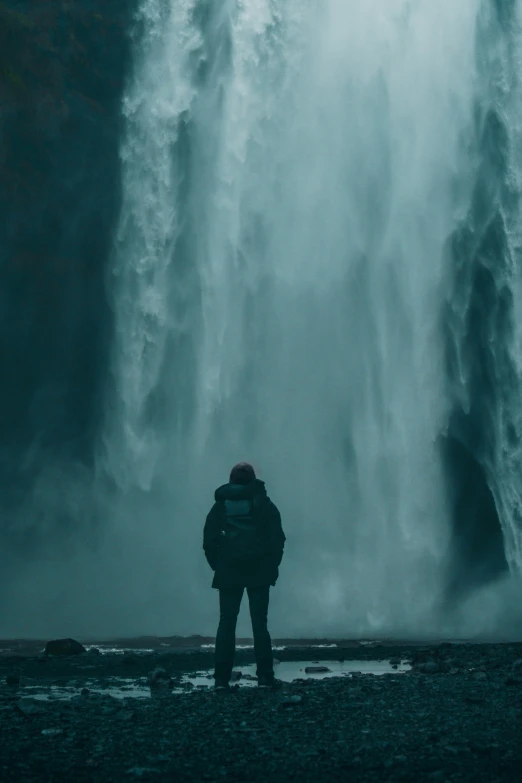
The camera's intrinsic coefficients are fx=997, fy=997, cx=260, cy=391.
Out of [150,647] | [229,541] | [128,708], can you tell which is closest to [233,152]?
[150,647]

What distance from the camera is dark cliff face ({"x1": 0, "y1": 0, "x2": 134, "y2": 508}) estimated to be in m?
25.5

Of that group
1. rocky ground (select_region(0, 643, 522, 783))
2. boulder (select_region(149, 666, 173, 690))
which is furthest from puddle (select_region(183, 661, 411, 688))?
rocky ground (select_region(0, 643, 522, 783))

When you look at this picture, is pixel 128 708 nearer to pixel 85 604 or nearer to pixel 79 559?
pixel 85 604

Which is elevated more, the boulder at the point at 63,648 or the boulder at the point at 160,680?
the boulder at the point at 63,648

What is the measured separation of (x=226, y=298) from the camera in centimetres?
2328

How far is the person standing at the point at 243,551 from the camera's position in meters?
7.99

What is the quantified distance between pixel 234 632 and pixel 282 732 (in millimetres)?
2252

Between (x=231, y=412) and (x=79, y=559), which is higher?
(x=231, y=412)

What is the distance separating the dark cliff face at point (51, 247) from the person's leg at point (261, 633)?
1757cm

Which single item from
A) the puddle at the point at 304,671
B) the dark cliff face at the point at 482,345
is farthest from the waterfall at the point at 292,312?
the puddle at the point at 304,671

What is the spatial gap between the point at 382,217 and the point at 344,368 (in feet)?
Answer: 12.9

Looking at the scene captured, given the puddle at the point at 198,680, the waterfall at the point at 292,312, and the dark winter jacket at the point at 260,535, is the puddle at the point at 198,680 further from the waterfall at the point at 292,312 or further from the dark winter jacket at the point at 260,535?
the waterfall at the point at 292,312

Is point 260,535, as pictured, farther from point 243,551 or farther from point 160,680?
point 160,680

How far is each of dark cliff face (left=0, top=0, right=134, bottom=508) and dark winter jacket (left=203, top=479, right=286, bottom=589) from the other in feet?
57.5
